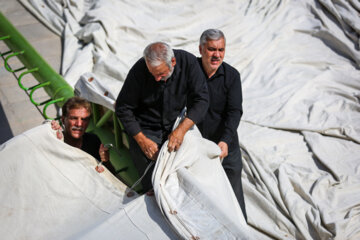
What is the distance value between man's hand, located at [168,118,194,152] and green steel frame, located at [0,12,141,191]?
495 millimetres

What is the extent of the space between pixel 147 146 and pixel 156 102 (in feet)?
0.84

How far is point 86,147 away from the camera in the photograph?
7.48 feet

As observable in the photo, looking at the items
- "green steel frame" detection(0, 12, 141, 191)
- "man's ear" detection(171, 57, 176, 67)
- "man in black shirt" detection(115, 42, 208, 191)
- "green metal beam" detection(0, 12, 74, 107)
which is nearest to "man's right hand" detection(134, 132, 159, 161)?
"man in black shirt" detection(115, 42, 208, 191)

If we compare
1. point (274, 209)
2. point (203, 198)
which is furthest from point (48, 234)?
point (274, 209)

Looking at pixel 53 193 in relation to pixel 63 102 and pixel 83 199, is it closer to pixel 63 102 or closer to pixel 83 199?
pixel 83 199

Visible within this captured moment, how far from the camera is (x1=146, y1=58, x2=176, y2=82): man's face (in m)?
1.89

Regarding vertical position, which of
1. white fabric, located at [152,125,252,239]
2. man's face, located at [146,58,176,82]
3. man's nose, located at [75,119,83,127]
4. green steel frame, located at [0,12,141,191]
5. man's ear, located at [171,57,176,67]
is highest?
man's ear, located at [171,57,176,67]

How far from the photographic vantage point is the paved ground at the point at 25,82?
4328mm

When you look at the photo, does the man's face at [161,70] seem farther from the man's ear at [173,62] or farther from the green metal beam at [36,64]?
the green metal beam at [36,64]

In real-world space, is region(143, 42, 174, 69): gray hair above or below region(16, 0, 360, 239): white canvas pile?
above

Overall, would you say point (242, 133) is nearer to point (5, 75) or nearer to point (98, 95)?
point (98, 95)

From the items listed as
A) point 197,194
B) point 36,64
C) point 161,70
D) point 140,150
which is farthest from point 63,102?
point 197,194

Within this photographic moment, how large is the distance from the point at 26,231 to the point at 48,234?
0.11 meters

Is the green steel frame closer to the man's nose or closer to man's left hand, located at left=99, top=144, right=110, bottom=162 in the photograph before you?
man's left hand, located at left=99, top=144, right=110, bottom=162
